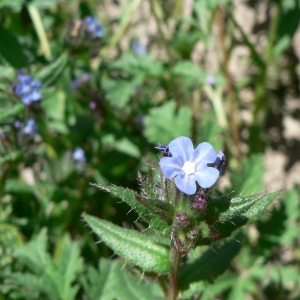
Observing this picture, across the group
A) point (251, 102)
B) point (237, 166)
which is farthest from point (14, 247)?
point (251, 102)

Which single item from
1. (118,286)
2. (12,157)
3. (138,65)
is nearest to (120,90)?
(138,65)

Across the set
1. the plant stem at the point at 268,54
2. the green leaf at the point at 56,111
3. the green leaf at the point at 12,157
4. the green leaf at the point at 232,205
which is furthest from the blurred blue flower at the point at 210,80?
the green leaf at the point at 232,205

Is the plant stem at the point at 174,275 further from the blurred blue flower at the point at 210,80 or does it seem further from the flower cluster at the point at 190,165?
the blurred blue flower at the point at 210,80

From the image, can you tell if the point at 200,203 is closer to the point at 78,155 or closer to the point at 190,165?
the point at 190,165

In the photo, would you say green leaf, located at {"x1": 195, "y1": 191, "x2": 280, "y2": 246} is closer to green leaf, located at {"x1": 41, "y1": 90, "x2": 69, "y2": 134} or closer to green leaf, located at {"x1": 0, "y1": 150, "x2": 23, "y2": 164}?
green leaf, located at {"x1": 0, "y1": 150, "x2": 23, "y2": 164}

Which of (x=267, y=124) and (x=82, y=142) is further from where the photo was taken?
(x=267, y=124)

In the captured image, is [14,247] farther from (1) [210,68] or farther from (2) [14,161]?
(1) [210,68]
